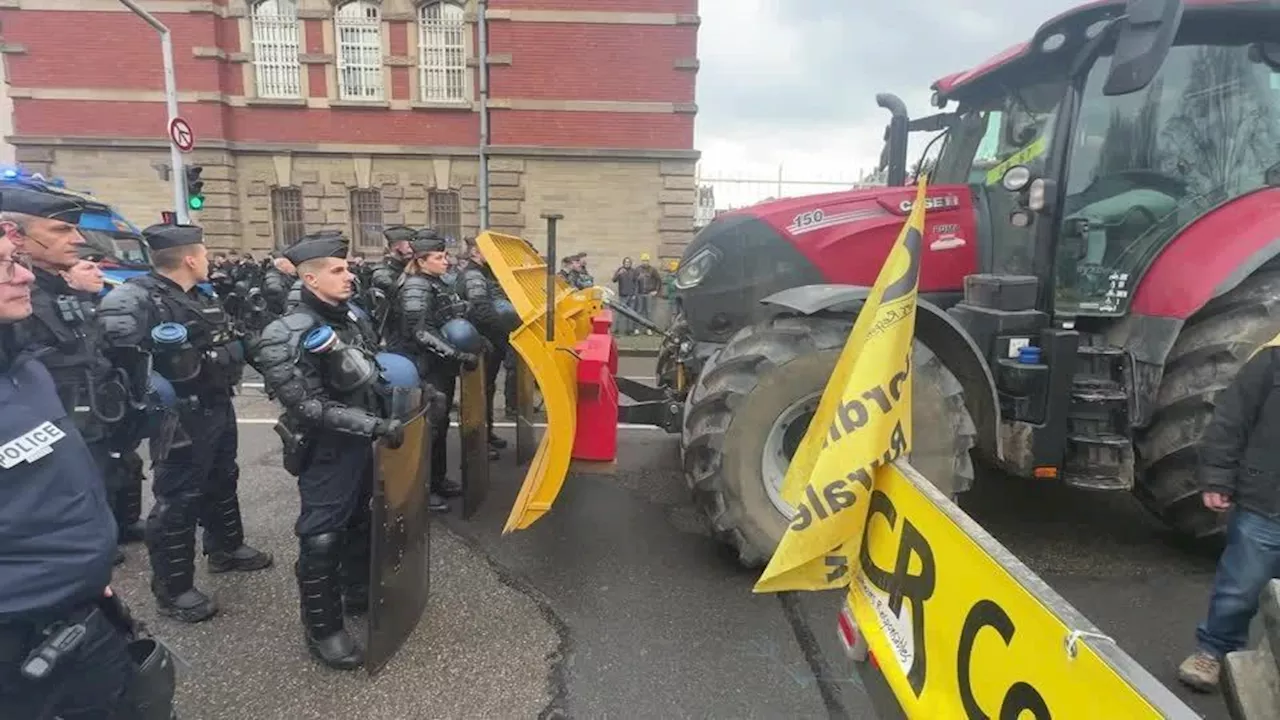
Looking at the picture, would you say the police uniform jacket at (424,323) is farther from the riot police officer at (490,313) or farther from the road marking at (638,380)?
the road marking at (638,380)

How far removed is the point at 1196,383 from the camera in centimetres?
335

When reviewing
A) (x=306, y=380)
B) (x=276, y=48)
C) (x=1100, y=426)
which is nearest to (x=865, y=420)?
(x=306, y=380)

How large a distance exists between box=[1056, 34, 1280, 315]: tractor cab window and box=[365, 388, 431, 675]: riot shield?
3.37m

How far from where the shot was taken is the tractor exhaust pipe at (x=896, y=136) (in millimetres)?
5094

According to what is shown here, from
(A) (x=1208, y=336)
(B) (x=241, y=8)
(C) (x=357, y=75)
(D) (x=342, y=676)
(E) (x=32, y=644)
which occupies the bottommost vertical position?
(D) (x=342, y=676)

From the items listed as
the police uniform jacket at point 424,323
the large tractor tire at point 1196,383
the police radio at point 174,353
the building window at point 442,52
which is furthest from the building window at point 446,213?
the large tractor tire at point 1196,383

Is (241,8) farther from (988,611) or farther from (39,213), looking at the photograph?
(988,611)

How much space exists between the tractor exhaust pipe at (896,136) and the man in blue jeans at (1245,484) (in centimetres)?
285

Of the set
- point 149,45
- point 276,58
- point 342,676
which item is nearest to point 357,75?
point 276,58

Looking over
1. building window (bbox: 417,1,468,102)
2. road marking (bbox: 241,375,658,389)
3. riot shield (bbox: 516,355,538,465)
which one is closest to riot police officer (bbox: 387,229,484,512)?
riot shield (bbox: 516,355,538,465)

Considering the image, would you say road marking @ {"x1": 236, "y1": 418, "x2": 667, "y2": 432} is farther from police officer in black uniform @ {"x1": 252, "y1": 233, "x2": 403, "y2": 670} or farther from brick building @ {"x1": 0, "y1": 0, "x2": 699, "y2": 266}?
brick building @ {"x1": 0, "y1": 0, "x2": 699, "y2": 266}

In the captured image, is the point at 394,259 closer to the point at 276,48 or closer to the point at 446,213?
the point at 446,213

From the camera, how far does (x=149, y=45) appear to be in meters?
A: 17.3

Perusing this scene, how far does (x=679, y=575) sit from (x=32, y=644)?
268 centimetres
